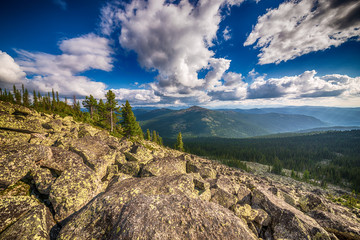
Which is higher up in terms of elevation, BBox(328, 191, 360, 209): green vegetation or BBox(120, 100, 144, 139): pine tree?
BBox(120, 100, 144, 139): pine tree

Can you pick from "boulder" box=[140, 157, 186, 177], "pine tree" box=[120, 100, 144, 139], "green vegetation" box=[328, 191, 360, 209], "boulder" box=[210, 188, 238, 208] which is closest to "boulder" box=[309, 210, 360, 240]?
"boulder" box=[210, 188, 238, 208]

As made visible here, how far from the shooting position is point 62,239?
213 inches

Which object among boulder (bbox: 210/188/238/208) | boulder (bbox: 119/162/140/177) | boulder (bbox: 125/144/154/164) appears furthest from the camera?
boulder (bbox: 125/144/154/164)

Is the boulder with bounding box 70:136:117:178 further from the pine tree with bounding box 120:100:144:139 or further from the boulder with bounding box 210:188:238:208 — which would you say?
the pine tree with bounding box 120:100:144:139

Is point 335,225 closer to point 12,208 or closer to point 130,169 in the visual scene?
point 130,169

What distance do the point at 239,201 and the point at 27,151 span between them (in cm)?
1759

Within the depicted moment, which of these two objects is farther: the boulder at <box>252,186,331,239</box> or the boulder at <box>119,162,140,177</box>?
the boulder at <box>119,162,140,177</box>

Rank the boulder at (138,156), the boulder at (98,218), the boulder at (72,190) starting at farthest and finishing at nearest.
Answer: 1. the boulder at (138,156)
2. the boulder at (72,190)
3. the boulder at (98,218)

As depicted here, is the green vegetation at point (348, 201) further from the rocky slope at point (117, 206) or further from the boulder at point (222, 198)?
the boulder at point (222, 198)

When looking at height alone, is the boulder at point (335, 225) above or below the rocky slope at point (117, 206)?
below

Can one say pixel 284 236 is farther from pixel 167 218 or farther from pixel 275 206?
pixel 167 218

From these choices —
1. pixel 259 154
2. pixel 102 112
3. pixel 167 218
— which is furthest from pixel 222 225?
pixel 259 154

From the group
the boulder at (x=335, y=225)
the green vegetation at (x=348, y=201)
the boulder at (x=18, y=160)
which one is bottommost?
the green vegetation at (x=348, y=201)

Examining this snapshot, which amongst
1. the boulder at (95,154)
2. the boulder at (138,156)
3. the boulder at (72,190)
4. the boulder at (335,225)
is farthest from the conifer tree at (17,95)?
the boulder at (335,225)
